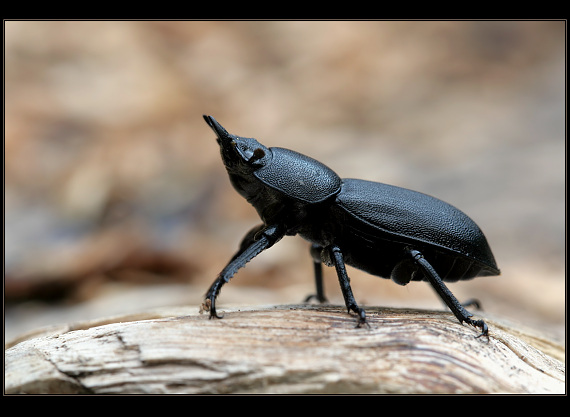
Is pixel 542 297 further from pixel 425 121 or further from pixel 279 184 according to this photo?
pixel 425 121

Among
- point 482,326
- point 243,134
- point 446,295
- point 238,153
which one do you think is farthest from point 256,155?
point 243,134

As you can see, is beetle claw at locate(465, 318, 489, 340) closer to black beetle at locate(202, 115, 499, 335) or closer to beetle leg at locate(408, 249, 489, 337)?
beetle leg at locate(408, 249, 489, 337)

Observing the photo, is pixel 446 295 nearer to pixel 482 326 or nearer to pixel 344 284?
pixel 482 326

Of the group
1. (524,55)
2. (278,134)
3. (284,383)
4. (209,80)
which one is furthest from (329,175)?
(524,55)

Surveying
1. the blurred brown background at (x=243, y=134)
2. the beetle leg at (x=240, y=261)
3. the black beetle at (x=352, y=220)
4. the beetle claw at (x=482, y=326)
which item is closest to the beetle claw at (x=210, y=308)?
the beetle leg at (x=240, y=261)

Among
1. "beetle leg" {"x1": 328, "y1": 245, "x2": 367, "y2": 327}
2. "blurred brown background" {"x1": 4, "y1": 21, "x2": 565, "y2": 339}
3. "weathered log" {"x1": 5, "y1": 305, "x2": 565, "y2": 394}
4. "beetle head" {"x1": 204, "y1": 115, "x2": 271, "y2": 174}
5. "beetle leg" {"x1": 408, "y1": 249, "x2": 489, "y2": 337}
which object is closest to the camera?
"weathered log" {"x1": 5, "y1": 305, "x2": 565, "y2": 394}

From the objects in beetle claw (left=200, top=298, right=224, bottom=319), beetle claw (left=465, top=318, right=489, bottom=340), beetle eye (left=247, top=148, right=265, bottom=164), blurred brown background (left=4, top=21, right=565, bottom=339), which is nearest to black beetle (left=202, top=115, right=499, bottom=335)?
beetle eye (left=247, top=148, right=265, bottom=164)
